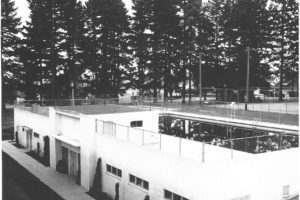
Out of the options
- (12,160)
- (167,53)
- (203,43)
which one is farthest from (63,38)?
(12,160)

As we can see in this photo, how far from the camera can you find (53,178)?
22.5 metres

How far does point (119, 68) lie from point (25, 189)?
33530 millimetres

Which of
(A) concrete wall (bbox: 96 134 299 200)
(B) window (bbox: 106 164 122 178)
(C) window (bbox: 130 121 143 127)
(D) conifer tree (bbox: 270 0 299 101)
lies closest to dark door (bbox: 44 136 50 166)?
(C) window (bbox: 130 121 143 127)

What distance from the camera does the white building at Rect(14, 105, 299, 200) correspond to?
43.8 feet

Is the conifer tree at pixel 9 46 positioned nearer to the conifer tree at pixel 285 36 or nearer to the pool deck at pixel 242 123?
the pool deck at pixel 242 123

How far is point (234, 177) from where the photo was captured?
1359 cm

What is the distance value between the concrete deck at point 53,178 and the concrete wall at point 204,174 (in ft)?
7.79

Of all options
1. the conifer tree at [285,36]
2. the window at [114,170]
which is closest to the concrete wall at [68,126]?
the window at [114,170]

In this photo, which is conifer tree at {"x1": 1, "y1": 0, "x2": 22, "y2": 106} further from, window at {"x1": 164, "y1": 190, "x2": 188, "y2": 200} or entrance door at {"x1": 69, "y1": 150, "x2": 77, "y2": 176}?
window at {"x1": 164, "y1": 190, "x2": 188, "y2": 200}

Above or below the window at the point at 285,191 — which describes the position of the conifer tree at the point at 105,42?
above

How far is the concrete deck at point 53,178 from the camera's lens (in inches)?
763

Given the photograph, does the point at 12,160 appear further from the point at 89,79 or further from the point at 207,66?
the point at 207,66

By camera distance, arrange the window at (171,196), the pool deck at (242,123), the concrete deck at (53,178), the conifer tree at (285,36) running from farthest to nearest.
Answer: the conifer tree at (285,36) < the pool deck at (242,123) < the concrete deck at (53,178) < the window at (171,196)

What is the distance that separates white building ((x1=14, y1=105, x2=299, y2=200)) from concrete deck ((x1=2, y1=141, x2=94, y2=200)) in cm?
68
